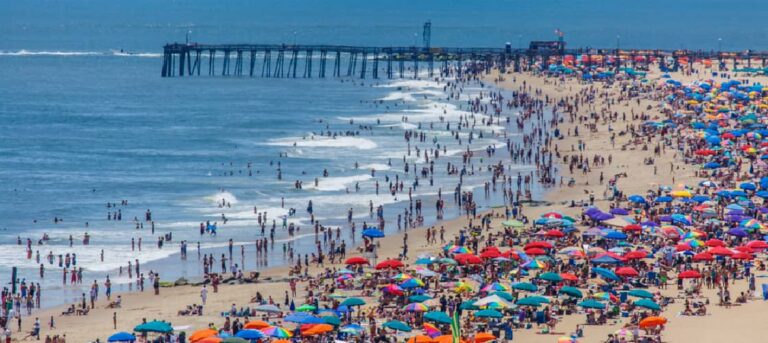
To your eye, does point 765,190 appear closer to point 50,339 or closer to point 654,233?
point 654,233

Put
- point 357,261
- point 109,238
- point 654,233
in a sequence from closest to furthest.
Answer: point 357,261 → point 654,233 → point 109,238

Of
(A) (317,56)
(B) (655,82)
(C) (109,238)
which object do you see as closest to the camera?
(C) (109,238)

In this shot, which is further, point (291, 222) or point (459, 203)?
point (459, 203)

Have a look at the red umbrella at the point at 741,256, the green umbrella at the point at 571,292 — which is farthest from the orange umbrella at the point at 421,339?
the red umbrella at the point at 741,256

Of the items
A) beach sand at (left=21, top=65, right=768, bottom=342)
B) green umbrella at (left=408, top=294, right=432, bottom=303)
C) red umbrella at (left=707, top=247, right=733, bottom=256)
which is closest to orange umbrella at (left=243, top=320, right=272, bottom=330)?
beach sand at (left=21, top=65, right=768, bottom=342)

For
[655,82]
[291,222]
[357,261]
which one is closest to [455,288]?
[357,261]

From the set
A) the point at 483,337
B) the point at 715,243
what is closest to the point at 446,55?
the point at 715,243

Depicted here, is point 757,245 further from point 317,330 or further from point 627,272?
point 317,330

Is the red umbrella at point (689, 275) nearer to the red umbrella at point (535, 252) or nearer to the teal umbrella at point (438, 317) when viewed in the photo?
the red umbrella at point (535, 252)
